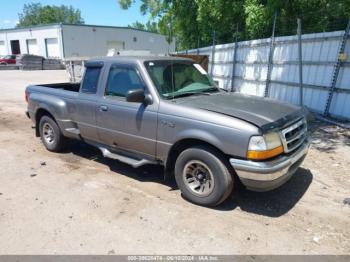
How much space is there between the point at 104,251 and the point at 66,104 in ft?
10.2

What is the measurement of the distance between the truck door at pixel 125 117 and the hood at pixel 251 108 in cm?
56

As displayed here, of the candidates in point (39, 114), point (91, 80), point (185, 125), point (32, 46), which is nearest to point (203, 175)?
point (185, 125)

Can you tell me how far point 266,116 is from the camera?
3.76m

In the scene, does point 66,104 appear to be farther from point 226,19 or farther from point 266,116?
point 226,19

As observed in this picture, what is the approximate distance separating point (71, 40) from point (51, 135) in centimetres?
3447

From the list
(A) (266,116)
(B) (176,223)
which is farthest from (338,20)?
(B) (176,223)

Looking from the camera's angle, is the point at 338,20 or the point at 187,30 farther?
the point at 187,30

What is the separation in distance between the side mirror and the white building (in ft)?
103

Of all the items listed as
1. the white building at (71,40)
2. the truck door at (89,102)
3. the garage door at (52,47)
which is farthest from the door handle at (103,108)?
the garage door at (52,47)

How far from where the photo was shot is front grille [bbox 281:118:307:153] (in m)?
3.72

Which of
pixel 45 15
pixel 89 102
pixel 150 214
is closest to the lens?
pixel 150 214

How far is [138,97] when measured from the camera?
13.6 ft

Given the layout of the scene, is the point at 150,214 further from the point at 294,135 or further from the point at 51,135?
the point at 51,135

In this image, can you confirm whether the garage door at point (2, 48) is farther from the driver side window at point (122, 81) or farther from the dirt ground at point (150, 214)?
the driver side window at point (122, 81)
